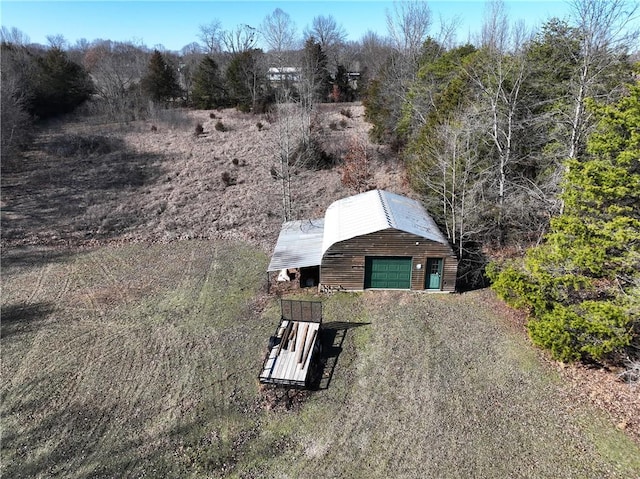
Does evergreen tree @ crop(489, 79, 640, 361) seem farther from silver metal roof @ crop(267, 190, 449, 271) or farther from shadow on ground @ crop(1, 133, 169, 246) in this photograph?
shadow on ground @ crop(1, 133, 169, 246)

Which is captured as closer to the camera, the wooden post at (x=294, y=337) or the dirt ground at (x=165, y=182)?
the wooden post at (x=294, y=337)

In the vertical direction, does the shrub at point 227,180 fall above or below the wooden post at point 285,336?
above

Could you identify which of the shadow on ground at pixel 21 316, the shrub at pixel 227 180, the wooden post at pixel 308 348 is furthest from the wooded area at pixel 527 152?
the shadow on ground at pixel 21 316

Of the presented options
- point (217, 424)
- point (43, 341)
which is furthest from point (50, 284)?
point (217, 424)

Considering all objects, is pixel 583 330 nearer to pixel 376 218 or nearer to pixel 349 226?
pixel 376 218

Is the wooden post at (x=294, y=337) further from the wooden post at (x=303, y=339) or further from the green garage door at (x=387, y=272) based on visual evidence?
the green garage door at (x=387, y=272)

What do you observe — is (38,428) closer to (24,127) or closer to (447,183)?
(447,183)

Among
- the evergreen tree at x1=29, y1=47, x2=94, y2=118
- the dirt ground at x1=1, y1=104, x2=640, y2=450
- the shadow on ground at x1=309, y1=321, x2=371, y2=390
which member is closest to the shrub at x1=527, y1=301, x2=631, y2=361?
the dirt ground at x1=1, y1=104, x2=640, y2=450

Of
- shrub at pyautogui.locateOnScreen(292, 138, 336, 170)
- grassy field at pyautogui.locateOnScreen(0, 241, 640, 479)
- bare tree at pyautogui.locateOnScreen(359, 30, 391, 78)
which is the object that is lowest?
grassy field at pyautogui.locateOnScreen(0, 241, 640, 479)
